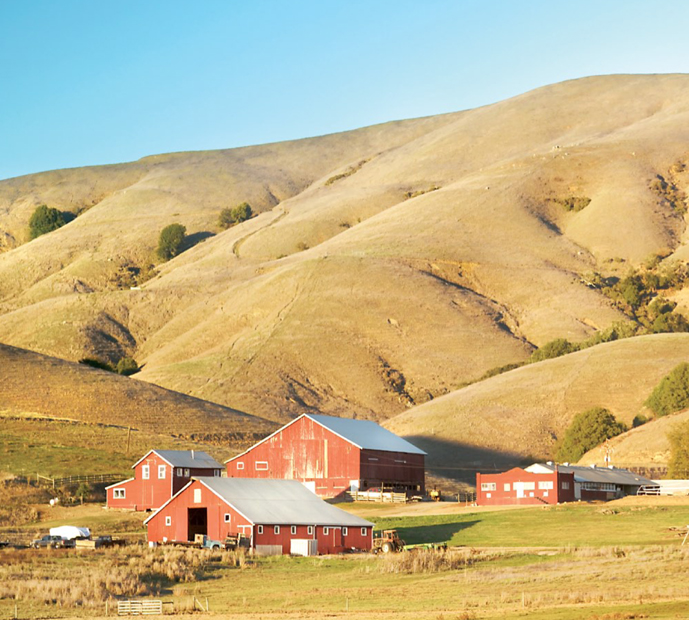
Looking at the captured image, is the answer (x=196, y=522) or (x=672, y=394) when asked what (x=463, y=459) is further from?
(x=196, y=522)

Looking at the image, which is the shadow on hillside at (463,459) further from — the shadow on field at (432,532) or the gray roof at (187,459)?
the shadow on field at (432,532)

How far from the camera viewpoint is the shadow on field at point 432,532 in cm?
6055

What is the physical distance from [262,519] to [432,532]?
34.3 feet

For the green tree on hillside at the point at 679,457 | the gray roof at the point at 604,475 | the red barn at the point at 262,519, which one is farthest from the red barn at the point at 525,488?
the red barn at the point at 262,519

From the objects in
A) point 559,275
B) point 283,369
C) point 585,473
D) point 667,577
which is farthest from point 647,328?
point 667,577

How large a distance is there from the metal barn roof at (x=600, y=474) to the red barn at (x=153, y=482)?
22.6m

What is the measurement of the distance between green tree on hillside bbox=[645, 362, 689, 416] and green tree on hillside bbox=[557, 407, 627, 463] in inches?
148

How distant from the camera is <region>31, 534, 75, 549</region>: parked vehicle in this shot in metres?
56.8

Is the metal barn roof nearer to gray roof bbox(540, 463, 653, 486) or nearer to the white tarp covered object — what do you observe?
gray roof bbox(540, 463, 653, 486)

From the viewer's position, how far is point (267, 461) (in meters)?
88.8

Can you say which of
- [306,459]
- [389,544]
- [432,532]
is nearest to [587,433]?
[306,459]

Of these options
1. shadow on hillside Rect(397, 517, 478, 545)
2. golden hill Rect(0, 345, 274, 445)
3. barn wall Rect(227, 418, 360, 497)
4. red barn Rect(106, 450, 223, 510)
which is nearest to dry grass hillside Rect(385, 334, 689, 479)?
golden hill Rect(0, 345, 274, 445)

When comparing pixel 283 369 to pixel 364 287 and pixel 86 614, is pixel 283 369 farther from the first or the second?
pixel 86 614

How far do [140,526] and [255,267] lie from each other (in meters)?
127
